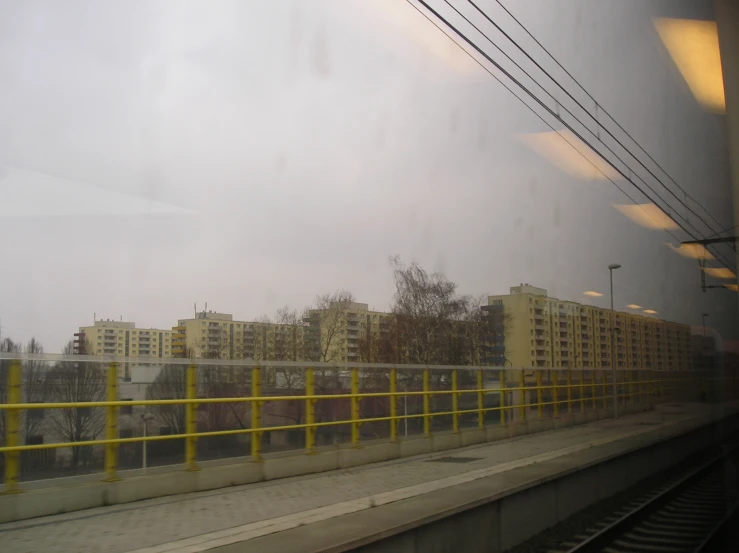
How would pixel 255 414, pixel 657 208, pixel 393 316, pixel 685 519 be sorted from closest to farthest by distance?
1. pixel 255 414
2. pixel 685 519
3. pixel 657 208
4. pixel 393 316

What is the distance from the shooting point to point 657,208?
17656mm

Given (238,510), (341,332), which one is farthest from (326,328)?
(238,510)

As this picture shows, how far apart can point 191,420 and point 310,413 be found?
2.40 meters

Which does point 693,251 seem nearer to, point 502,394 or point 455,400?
point 502,394

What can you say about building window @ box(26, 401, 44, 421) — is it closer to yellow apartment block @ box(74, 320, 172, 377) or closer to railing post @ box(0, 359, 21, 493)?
railing post @ box(0, 359, 21, 493)

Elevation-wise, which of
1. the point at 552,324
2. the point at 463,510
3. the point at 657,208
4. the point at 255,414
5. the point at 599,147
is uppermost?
the point at 599,147

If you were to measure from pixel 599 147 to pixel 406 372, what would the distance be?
8274mm

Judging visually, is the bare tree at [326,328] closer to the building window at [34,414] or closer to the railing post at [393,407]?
the railing post at [393,407]

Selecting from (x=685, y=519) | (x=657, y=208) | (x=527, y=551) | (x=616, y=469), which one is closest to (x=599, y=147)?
(x=657, y=208)

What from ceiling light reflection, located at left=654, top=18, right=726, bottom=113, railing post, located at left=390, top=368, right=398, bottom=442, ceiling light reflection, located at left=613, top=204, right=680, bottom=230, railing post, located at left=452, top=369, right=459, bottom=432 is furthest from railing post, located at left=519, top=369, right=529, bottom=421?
ceiling light reflection, located at left=654, top=18, right=726, bottom=113

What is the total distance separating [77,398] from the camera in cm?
706

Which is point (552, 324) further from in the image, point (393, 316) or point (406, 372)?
point (393, 316)

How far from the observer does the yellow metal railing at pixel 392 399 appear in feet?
21.7

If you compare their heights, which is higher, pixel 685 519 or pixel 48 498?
pixel 48 498
